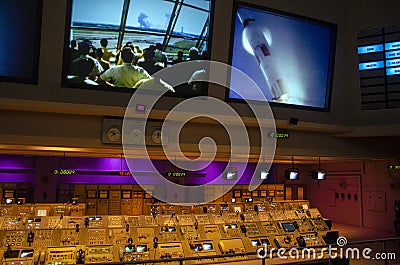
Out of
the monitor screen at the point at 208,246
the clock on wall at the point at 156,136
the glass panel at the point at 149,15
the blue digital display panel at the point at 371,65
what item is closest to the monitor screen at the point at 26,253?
the clock on wall at the point at 156,136

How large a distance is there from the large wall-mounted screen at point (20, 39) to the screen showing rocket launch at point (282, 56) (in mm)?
2945

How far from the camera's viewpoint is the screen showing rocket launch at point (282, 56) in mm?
6125

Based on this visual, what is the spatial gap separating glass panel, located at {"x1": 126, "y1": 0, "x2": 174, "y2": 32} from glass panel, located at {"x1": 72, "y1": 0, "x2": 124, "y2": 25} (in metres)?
0.19

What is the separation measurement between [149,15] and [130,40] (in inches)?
18.2

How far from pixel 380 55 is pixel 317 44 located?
1.17m

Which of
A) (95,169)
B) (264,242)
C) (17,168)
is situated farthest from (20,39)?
(95,169)

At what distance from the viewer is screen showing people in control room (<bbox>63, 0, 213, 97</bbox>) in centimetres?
516

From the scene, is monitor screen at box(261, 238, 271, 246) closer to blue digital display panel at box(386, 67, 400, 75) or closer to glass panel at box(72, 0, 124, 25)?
blue digital display panel at box(386, 67, 400, 75)

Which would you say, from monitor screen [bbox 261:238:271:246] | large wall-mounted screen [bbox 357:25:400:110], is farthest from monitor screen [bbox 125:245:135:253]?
large wall-mounted screen [bbox 357:25:400:110]

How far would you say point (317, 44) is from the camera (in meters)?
6.87

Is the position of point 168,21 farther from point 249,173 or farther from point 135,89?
point 249,173

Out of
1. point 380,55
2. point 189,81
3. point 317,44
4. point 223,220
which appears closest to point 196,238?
point 223,220

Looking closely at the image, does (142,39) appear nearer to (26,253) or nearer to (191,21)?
(191,21)

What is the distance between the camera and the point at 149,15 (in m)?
5.45
